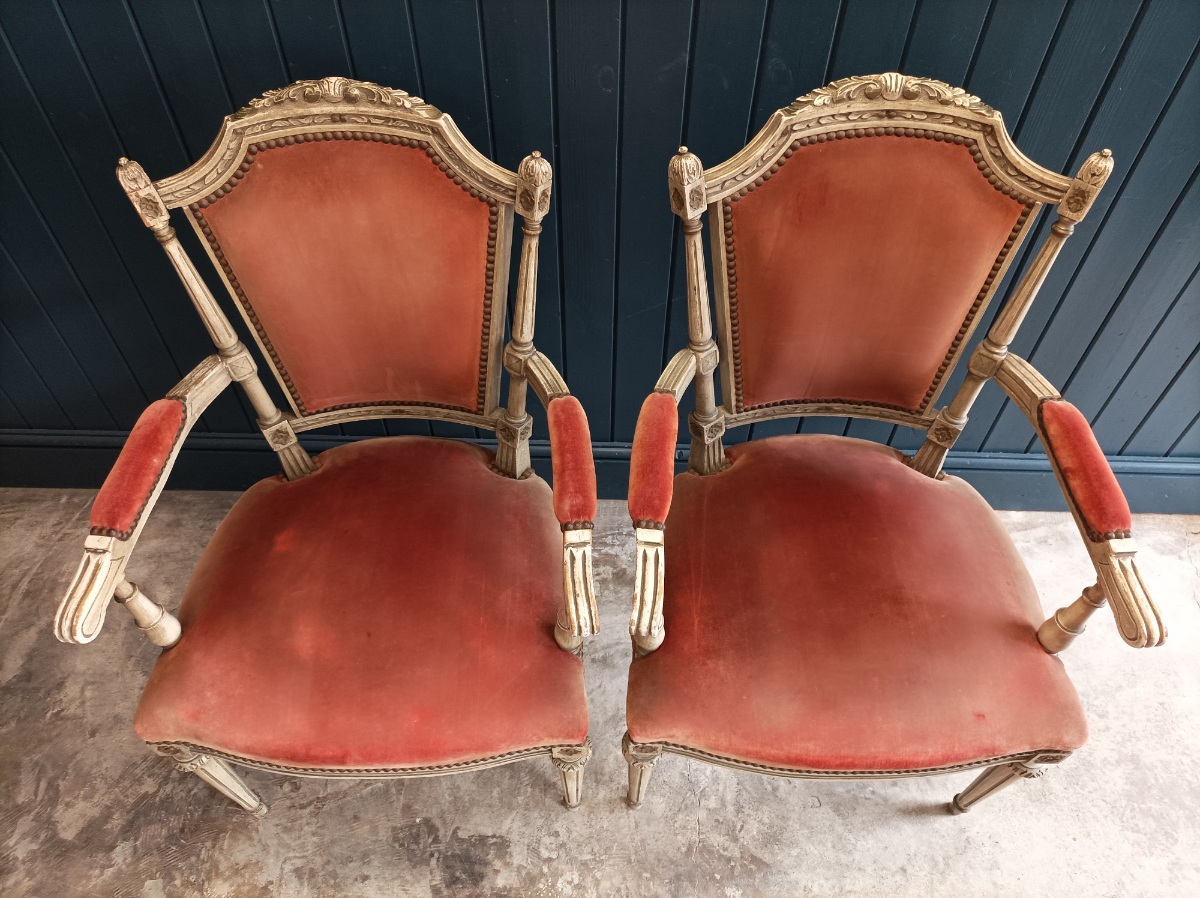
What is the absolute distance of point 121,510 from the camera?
0.90m

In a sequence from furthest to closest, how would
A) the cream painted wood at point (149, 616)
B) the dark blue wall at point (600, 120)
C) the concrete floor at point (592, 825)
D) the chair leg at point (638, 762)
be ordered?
the concrete floor at point (592, 825) → the dark blue wall at point (600, 120) → the chair leg at point (638, 762) → the cream painted wood at point (149, 616)

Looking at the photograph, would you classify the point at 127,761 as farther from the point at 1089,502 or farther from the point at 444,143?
the point at 1089,502

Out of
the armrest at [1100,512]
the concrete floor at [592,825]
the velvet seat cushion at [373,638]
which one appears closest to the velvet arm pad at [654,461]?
the velvet seat cushion at [373,638]

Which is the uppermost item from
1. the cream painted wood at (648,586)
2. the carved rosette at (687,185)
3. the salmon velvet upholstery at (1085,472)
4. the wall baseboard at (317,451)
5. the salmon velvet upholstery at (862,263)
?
the carved rosette at (687,185)

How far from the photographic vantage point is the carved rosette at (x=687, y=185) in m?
0.96

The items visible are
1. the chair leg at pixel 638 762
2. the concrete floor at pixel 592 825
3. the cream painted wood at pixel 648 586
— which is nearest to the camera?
the cream painted wood at pixel 648 586

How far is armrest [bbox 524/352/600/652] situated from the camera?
2.81ft

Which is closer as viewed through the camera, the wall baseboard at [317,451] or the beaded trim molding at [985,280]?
the beaded trim molding at [985,280]

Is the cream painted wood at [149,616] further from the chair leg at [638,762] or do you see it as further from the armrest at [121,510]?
the chair leg at [638,762]

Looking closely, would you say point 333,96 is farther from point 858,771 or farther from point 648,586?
point 858,771

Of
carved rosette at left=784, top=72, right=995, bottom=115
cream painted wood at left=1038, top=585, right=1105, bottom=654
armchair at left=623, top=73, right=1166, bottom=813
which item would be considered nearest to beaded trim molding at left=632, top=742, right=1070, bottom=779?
armchair at left=623, top=73, right=1166, bottom=813

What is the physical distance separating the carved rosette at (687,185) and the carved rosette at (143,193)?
0.68 meters

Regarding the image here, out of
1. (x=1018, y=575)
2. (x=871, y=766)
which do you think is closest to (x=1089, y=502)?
(x=1018, y=575)

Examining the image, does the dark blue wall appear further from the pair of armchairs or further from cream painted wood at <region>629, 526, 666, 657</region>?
cream painted wood at <region>629, 526, 666, 657</region>
